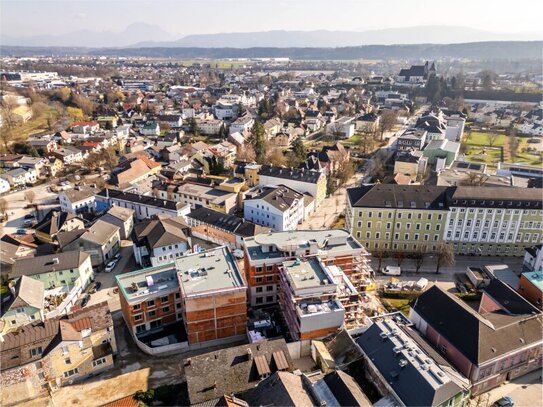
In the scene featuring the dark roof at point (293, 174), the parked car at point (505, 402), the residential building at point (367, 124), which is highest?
the residential building at point (367, 124)

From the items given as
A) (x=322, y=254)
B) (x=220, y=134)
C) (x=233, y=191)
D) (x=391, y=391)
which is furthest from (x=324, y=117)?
(x=391, y=391)

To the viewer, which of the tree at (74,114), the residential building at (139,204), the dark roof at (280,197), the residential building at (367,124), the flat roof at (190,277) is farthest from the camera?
the tree at (74,114)

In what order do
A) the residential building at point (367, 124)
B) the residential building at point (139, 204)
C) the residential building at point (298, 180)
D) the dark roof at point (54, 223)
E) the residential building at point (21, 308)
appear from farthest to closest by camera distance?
the residential building at point (367, 124) → the residential building at point (298, 180) → the residential building at point (139, 204) → the dark roof at point (54, 223) → the residential building at point (21, 308)

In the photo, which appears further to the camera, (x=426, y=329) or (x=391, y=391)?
(x=426, y=329)

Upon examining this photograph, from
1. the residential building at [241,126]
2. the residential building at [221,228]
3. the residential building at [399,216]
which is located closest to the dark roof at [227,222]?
the residential building at [221,228]

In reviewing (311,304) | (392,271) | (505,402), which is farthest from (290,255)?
(505,402)

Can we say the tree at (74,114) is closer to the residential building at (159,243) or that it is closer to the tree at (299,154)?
the tree at (299,154)

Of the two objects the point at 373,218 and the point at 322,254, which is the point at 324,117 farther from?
the point at 322,254
